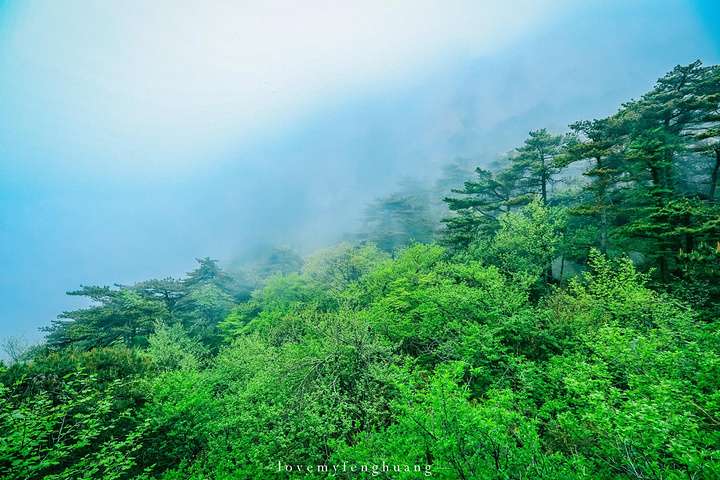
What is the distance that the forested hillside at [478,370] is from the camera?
20.8ft

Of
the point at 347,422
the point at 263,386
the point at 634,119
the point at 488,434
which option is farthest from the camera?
the point at 634,119

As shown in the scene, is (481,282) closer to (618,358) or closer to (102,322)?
(618,358)

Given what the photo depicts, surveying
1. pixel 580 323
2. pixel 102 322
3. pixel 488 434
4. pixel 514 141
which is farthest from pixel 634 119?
pixel 514 141

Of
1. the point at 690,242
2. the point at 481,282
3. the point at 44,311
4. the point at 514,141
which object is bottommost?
the point at 44,311

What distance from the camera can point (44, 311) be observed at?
7288 inches

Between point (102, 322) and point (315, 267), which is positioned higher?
point (315, 267)

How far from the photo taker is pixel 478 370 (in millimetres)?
9133

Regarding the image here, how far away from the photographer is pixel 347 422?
9641 millimetres

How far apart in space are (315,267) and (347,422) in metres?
31.6

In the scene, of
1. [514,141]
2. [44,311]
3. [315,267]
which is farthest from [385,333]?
[44,311]

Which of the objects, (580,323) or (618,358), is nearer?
(618,358)

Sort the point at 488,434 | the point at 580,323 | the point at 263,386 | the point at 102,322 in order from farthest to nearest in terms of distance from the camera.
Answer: the point at 102,322 → the point at 580,323 → the point at 263,386 → the point at 488,434

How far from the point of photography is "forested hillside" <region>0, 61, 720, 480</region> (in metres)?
6.35

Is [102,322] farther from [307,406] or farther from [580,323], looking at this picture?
[580,323]
